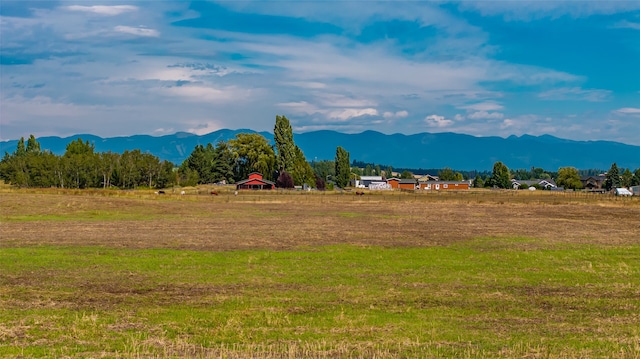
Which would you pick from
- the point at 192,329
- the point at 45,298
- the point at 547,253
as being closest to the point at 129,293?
the point at 45,298

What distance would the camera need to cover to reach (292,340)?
13.2 meters

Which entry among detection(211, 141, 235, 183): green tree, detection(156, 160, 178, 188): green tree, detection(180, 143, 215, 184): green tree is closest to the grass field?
detection(156, 160, 178, 188): green tree

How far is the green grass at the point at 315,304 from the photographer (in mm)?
12914

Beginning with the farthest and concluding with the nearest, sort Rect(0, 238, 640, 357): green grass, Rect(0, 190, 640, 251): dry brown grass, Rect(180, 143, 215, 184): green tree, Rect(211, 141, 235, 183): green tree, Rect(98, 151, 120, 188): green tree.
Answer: Rect(211, 141, 235, 183): green tree, Rect(180, 143, 215, 184): green tree, Rect(98, 151, 120, 188): green tree, Rect(0, 190, 640, 251): dry brown grass, Rect(0, 238, 640, 357): green grass

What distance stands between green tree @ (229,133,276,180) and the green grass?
119109 millimetres

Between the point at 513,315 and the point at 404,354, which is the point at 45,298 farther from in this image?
the point at 513,315

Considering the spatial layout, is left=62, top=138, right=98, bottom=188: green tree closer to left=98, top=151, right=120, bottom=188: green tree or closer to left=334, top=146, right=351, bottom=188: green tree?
left=98, top=151, right=120, bottom=188: green tree

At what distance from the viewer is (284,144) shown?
462 ft

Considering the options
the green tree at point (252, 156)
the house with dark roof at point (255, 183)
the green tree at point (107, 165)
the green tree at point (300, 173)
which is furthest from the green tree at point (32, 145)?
the green tree at point (300, 173)

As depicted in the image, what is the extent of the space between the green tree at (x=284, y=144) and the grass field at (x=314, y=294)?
337 feet

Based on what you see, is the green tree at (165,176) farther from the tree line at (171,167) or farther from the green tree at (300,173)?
the green tree at (300,173)

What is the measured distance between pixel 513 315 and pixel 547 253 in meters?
14.6

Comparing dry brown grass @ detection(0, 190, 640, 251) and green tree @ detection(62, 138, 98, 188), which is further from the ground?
green tree @ detection(62, 138, 98, 188)

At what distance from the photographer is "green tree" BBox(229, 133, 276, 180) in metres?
147
